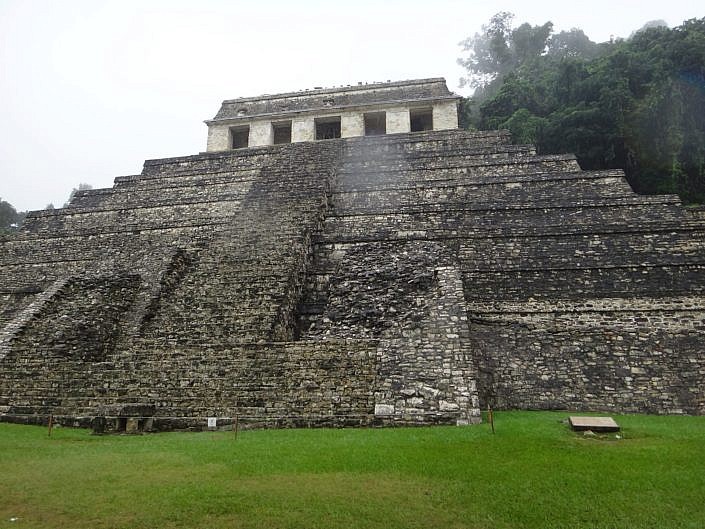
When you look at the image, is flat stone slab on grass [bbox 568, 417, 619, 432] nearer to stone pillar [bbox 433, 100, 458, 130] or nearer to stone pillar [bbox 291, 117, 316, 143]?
stone pillar [bbox 433, 100, 458, 130]

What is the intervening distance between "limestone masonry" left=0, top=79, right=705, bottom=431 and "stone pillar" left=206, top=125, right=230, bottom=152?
584 centimetres

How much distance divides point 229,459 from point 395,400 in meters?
2.58

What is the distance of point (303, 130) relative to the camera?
70.3 feet

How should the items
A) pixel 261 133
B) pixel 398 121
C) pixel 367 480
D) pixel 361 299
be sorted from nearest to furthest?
pixel 367 480 → pixel 361 299 → pixel 398 121 → pixel 261 133

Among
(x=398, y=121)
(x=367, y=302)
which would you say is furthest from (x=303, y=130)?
Answer: (x=367, y=302)

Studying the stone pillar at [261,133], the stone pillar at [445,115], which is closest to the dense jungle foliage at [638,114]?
the stone pillar at [445,115]

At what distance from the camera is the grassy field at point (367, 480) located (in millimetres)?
3305

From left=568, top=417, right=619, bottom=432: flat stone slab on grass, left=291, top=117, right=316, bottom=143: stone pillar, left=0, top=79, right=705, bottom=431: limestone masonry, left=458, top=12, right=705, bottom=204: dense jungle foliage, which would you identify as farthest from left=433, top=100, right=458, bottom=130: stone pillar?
left=568, top=417, right=619, bottom=432: flat stone slab on grass

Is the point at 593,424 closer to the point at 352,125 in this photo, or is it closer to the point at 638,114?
the point at 638,114

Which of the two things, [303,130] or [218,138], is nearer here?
[303,130]

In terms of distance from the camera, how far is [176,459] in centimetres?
475

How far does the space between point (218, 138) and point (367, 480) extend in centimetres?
1998

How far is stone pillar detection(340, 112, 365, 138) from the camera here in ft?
68.4

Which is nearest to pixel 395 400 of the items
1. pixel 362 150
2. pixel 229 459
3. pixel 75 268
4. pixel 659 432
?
pixel 229 459
